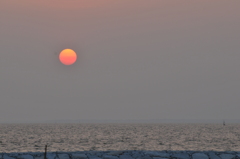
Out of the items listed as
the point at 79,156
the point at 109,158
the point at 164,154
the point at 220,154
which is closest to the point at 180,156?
the point at 164,154

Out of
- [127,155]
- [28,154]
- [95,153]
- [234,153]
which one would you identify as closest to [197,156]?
[234,153]

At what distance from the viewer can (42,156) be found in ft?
50.2

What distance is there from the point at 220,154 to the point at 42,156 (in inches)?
286

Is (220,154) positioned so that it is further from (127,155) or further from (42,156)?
(42,156)

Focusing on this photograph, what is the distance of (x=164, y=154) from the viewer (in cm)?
1564

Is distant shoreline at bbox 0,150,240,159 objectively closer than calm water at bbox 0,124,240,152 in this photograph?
Yes

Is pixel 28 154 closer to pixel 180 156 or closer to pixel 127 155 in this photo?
pixel 127 155

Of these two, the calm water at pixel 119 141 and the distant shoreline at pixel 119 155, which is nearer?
the distant shoreline at pixel 119 155

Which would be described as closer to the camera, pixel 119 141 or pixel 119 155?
pixel 119 155

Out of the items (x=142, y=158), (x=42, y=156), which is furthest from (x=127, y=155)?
(x=42, y=156)

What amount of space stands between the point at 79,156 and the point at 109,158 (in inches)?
47.0

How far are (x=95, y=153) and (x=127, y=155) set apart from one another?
130cm

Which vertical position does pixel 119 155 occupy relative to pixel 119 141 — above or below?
below

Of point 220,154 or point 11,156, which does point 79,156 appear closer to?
point 11,156
